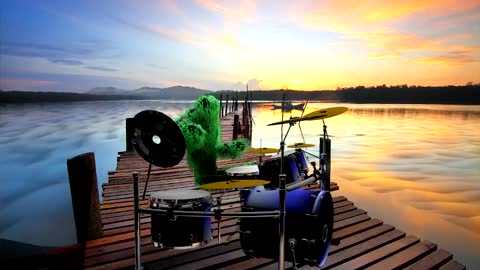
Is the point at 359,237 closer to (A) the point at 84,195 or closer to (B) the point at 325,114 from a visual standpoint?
(B) the point at 325,114

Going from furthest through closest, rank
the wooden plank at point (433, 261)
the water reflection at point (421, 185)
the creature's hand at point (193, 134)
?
the water reflection at point (421, 185), the creature's hand at point (193, 134), the wooden plank at point (433, 261)

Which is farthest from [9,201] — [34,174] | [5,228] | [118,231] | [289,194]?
[289,194]

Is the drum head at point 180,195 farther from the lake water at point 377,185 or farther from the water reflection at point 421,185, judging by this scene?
the water reflection at point 421,185

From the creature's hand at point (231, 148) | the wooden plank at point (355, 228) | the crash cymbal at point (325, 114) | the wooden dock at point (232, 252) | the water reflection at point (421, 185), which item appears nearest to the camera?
the wooden dock at point (232, 252)

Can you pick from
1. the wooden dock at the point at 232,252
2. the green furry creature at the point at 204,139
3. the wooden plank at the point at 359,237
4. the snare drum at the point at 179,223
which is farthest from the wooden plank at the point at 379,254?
the green furry creature at the point at 204,139

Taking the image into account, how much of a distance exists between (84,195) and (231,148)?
7.55ft

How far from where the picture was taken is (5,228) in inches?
431

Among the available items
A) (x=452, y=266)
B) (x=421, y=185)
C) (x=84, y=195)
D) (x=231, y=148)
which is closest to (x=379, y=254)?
(x=452, y=266)

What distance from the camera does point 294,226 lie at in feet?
12.7

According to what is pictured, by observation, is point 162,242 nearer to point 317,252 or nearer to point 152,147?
point 152,147

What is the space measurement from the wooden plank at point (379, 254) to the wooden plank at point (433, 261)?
0.32m

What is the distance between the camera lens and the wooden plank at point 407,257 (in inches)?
183

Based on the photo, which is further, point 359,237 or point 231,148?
point 231,148

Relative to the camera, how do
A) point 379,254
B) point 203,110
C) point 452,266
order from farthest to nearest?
point 203,110, point 379,254, point 452,266
